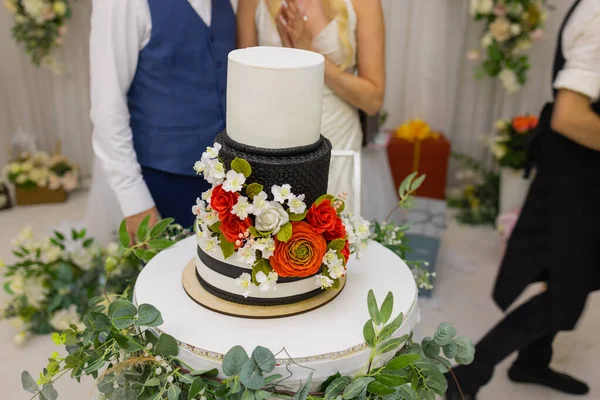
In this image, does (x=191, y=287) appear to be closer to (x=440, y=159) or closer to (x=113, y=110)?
(x=113, y=110)

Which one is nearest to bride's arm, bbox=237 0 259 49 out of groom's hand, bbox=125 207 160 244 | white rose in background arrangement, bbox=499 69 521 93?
groom's hand, bbox=125 207 160 244

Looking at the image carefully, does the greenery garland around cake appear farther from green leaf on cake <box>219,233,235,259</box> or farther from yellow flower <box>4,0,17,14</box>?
yellow flower <box>4,0,17,14</box>

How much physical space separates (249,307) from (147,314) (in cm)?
17

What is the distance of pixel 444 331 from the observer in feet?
3.44

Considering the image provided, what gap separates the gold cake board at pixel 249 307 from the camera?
97cm

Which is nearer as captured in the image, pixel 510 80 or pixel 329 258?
pixel 329 258

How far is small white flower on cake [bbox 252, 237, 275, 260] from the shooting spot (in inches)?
36.0

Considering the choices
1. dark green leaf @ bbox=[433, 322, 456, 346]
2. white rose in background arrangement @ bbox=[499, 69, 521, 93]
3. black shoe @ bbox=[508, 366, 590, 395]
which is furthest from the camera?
white rose in background arrangement @ bbox=[499, 69, 521, 93]

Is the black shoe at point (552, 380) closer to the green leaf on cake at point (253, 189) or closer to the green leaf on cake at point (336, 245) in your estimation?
the green leaf on cake at point (336, 245)

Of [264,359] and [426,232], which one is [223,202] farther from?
[426,232]

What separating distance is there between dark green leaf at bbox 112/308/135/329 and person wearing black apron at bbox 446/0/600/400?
1208mm

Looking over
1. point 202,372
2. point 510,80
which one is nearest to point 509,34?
point 510,80

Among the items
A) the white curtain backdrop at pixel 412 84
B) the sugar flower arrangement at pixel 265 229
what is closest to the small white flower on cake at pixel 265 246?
the sugar flower arrangement at pixel 265 229

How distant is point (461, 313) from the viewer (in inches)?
100
